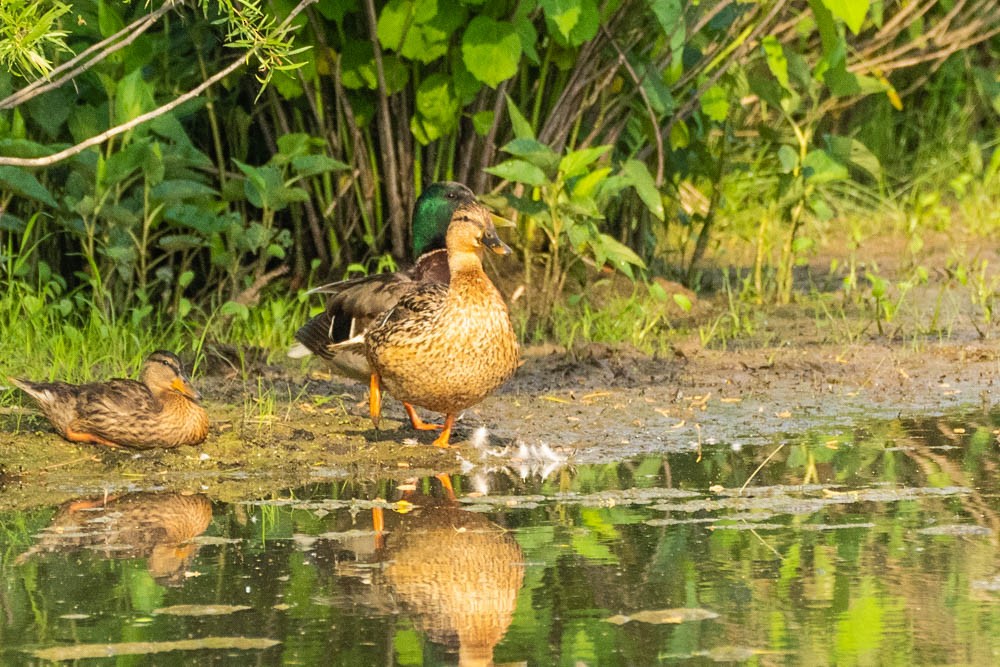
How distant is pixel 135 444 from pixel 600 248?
8.79ft

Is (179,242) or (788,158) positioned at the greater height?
(788,158)

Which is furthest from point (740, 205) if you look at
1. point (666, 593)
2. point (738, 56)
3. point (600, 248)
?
point (666, 593)

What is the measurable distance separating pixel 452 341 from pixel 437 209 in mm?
1515

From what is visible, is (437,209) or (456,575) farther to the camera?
(437,209)

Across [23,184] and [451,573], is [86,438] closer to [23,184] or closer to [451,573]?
[23,184]

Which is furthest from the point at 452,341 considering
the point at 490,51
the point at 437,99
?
the point at 437,99

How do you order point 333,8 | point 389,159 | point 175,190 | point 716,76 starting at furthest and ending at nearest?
point 716,76, point 389,159, point 333,8, point 175,190

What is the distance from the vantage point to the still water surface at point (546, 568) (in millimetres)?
3404

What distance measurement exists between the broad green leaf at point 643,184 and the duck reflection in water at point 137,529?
331cm

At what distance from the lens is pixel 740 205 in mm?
10203

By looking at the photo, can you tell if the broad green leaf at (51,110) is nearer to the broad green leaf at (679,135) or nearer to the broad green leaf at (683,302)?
the broad green leaf at (683,302)

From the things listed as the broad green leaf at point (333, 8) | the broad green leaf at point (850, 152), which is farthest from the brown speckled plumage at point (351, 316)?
the broad green leaf at point (850, 152)

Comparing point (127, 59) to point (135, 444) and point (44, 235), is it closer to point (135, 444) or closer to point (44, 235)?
point (44, 235)

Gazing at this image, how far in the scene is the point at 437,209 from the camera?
6.94 metres
